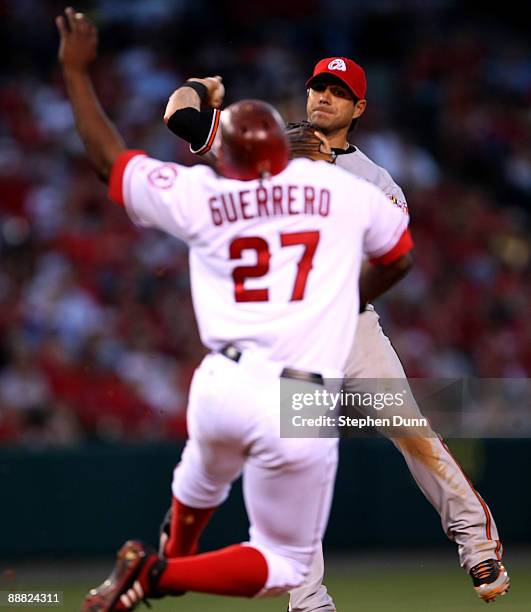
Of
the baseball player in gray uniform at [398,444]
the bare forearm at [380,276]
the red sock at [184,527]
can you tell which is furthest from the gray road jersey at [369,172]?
the red sock at [184,527]

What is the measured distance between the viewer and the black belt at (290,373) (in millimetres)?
4113

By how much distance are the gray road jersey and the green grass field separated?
2.28 m

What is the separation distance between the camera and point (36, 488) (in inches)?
349

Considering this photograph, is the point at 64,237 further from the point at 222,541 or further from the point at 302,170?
the point at 302,170

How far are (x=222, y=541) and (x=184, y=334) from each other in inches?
69.1

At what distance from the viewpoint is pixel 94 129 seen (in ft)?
14.1

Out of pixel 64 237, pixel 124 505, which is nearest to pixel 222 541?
pixel 124 505

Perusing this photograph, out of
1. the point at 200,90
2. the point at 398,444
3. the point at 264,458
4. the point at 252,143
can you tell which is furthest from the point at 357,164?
the point at 264,458

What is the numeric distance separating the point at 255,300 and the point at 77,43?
1.08m

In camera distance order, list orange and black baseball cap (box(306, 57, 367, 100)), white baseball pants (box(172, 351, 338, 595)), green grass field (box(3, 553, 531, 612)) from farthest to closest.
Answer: green grass field (box(3, 553, 531, 612)) → orange and black baseball cap (box(306, 57, 367, 100)) → white baseball pants (box(172, 351, 338, 595))

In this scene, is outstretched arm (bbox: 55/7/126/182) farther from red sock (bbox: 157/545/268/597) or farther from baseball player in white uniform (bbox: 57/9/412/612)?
red sock (bbox: 157/545/268/597)

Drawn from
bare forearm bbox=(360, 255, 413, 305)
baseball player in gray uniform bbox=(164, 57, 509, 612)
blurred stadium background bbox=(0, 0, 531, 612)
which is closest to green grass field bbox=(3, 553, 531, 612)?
blurred stadium background bbox=(0, 0, 531, 612)

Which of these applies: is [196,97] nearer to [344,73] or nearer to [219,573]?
[344,73]

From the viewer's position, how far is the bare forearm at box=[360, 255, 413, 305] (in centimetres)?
451
